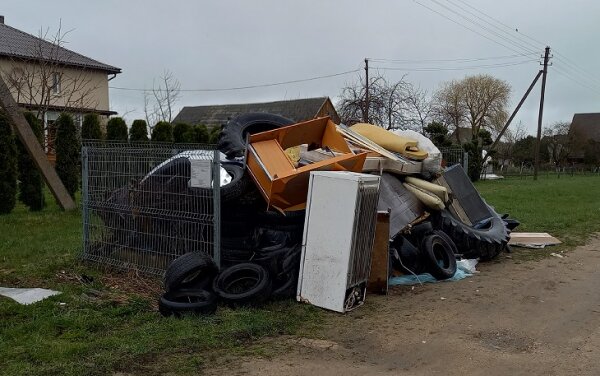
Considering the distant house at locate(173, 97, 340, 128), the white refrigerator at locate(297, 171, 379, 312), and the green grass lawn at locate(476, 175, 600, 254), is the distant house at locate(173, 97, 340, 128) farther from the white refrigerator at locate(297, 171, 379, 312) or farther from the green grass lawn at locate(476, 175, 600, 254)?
the white refrigerator at locate(297, 171, 379, 312)

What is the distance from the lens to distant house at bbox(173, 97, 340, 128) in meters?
48.9

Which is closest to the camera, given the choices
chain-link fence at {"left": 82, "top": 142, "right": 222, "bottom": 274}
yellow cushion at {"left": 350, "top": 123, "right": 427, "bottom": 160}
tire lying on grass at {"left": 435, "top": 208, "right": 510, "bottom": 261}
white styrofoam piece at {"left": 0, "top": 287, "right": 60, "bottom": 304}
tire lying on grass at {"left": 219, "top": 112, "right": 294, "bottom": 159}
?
white styrofoam piece at {"left": 0, "top": 287, "right": 60, "bottom": 304}

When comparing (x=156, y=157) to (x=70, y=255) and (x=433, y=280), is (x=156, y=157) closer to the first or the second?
(x=70, y=255)

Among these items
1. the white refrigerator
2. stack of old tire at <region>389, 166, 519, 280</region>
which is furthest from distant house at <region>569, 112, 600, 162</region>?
the white refrigerator

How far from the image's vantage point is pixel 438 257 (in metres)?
7.95

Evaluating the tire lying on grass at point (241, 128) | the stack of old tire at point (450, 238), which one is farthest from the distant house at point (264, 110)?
the tire lying on grass at point (241, 128)

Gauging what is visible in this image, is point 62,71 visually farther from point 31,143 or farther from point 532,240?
point 532,240

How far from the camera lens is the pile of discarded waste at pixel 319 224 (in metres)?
5.99

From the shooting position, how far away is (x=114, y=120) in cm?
1789

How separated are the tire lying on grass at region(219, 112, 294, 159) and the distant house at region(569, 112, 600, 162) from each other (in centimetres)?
6012

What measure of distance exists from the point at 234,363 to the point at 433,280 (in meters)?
3.84

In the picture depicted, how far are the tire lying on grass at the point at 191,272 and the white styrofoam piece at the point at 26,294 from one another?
1528 mm

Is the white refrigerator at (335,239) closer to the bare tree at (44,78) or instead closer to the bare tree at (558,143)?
the bare tree at (44,78)

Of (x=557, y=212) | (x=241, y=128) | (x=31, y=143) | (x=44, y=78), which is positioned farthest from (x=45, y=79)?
(x=557, y=212)
